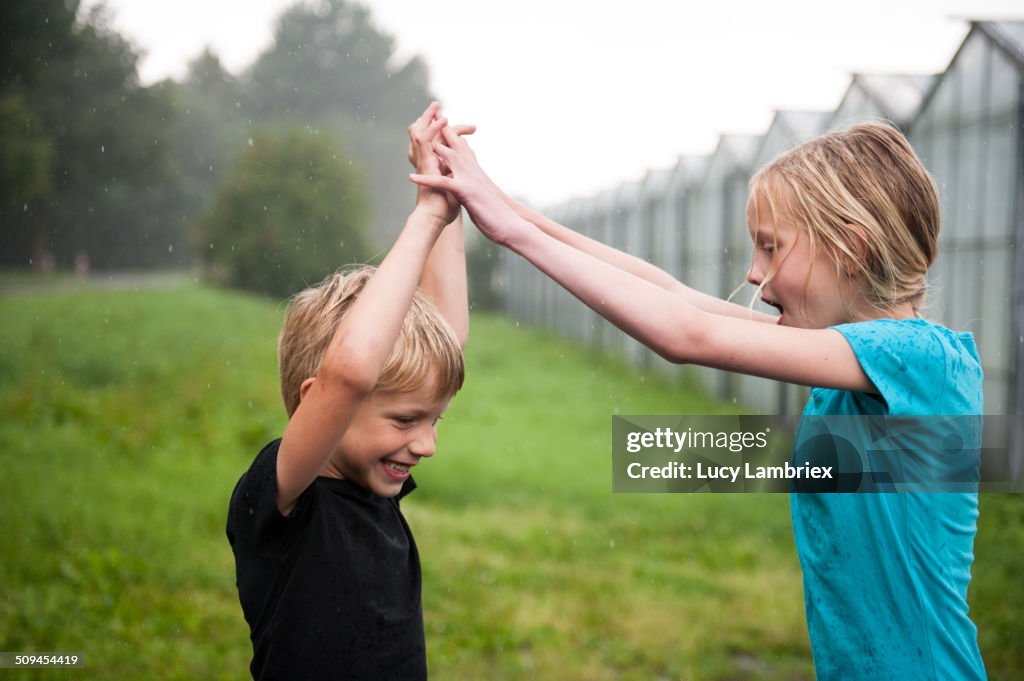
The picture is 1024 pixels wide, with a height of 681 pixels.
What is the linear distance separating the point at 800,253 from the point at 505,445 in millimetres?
5936

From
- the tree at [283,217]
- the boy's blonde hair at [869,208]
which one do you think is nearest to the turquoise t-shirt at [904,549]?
the boy's blonde hair at [869,208]

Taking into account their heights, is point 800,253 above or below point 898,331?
above

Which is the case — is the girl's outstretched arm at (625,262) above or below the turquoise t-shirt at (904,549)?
above

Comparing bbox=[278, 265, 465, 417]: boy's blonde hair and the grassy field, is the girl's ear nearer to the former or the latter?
bbox=[278, 265, 465, 417]: boy's blonde hair

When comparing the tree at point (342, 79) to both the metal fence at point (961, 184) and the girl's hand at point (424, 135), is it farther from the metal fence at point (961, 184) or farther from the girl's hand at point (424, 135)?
the girl's hand at point (424, 135)

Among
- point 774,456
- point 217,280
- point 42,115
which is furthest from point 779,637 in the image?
point 217,280

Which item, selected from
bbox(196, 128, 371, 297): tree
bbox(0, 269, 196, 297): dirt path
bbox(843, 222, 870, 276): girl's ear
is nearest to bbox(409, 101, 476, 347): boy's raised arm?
bbox(843, 222, 870, 276): girl's ear

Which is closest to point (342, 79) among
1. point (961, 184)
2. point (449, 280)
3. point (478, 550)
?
point (961, 184)

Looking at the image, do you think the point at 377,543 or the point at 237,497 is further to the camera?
the point at 377,543

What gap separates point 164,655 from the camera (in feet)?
11.8

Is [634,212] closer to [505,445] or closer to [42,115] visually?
[505,445]

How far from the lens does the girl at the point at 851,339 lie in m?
1.38

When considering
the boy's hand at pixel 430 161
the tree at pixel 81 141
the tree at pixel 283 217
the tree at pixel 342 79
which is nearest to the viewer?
the boy's hand at pixel 430 161

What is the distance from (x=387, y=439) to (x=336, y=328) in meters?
0.20
